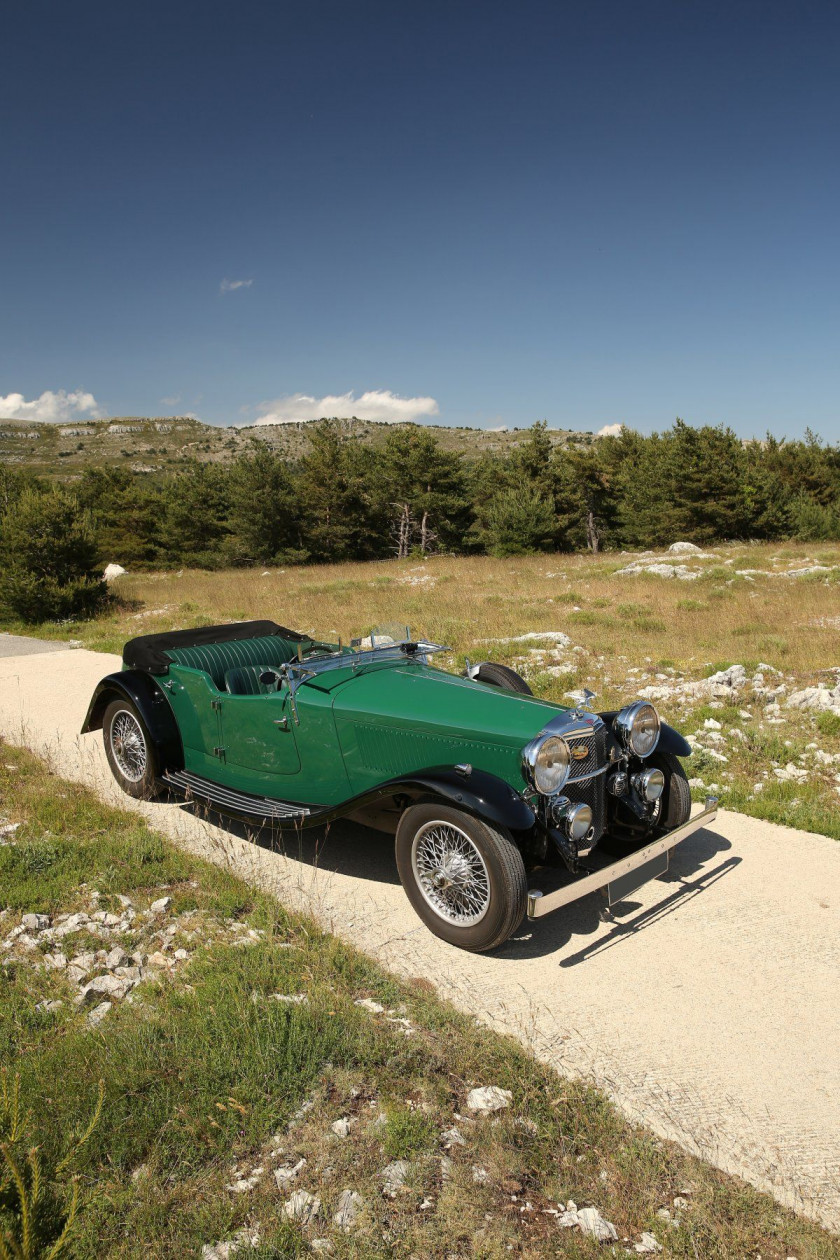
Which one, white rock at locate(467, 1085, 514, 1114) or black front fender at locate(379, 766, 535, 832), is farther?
black front fender at locate(379, 766, 535, 832)

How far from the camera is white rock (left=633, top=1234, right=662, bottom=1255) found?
7.12 feet

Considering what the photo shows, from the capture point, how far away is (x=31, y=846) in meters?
4.86

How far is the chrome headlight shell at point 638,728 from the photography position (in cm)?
422

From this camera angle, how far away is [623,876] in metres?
3.74

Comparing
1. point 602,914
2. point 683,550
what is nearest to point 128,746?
point 602,914

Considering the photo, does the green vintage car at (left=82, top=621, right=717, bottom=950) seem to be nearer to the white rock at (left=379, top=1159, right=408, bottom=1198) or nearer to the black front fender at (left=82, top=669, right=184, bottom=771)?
the black front fender at (left=82, top=669, right=184, bottom=771)

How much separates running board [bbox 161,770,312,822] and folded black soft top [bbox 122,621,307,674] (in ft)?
2.94

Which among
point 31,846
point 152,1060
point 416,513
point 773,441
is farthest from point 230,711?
point 773,441

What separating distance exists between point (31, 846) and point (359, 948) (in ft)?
8.34

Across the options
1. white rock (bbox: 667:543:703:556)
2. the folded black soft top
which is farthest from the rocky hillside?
the folded black soft top

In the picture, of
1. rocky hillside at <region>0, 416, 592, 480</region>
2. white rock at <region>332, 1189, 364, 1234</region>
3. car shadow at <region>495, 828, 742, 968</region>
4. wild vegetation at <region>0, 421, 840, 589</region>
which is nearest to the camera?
white rock at <region>332, 1189, 364, 1234</region>

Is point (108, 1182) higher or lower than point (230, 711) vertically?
lower

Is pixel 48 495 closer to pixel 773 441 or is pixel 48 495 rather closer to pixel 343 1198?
pixel 343 1198

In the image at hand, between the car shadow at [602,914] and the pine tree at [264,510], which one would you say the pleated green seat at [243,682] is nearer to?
the car shadow at [602,914]
